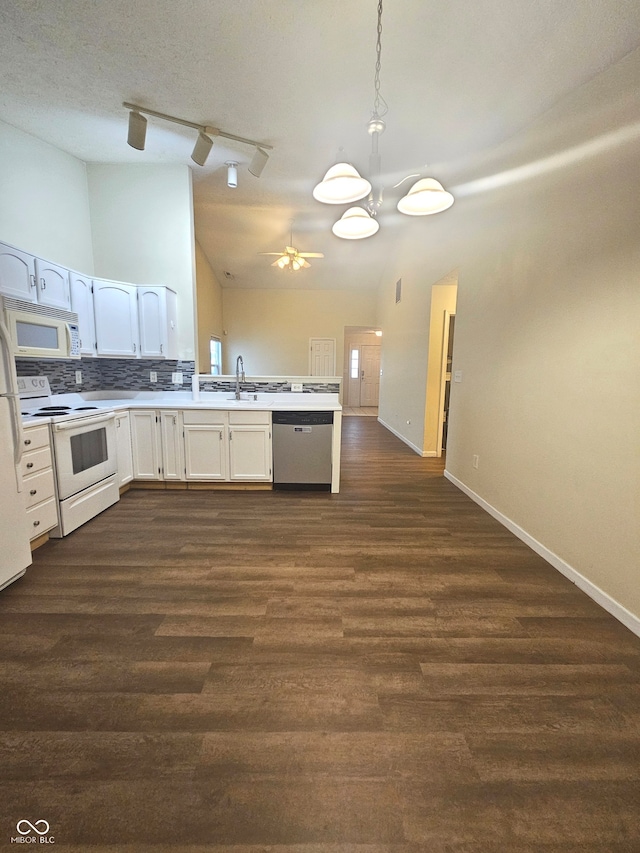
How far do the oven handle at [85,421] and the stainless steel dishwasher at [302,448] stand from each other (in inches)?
57.5

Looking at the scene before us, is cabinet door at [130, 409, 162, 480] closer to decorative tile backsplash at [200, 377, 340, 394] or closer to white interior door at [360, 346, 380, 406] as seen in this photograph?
decorative tile backsplash at [200, 377, 340, 394]

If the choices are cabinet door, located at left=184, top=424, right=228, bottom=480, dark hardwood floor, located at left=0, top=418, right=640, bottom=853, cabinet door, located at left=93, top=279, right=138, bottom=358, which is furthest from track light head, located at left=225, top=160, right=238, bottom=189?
dark hardwood floor, located at left=0, top=418, right=640, bottom=853

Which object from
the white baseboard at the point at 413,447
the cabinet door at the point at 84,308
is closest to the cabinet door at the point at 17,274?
the cabinet door at the point at 84,308

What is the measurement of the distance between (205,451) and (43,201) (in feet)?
9.34

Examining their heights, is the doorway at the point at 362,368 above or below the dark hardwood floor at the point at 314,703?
above

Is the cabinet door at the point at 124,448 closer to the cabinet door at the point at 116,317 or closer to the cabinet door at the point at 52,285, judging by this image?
the cabinet door at the point at 116,317

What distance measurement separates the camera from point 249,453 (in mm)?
3426

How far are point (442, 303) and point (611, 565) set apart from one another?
3682mm

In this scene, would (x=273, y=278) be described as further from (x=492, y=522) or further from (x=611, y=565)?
(x=611, y=565)

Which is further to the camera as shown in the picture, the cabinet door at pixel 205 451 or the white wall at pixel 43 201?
the cabinet door at pixel 205 451

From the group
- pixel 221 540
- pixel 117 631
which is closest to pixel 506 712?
pixel 117 631

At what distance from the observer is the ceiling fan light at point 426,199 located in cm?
199

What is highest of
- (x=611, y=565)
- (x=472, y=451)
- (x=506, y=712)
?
(x=472, y=451)

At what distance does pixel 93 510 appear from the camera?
281cm
